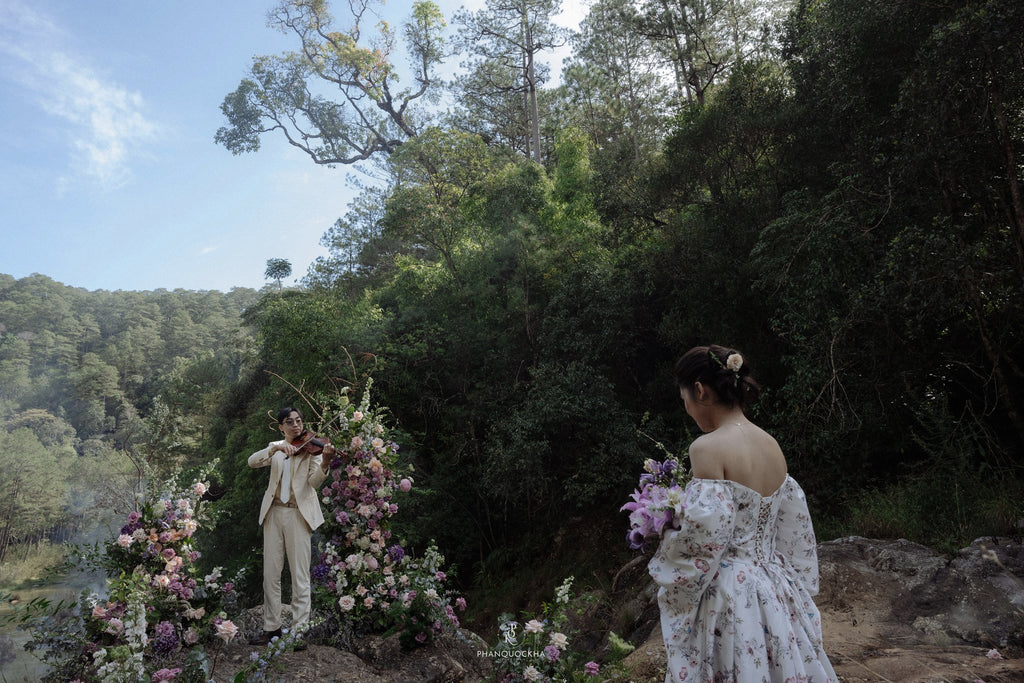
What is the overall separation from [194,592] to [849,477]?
23.0 ft

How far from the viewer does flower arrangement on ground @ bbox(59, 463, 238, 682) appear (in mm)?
3480

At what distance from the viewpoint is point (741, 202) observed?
30.5ft

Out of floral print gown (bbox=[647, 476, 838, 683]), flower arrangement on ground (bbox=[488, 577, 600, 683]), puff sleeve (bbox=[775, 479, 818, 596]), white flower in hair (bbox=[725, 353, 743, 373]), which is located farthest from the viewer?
flower arrangement on ground (bbox=[488, 577, 600, 683])

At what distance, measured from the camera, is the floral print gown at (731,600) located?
1.90 meters

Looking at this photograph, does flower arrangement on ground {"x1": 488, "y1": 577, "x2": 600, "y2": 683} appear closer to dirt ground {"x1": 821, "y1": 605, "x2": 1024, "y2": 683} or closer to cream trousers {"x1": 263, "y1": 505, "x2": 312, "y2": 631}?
dirt ground {"x1": 821, "y1": 605, "x2": 1024, "y2": 683}

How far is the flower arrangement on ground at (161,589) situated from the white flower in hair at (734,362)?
3.18m

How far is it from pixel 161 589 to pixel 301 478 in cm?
116

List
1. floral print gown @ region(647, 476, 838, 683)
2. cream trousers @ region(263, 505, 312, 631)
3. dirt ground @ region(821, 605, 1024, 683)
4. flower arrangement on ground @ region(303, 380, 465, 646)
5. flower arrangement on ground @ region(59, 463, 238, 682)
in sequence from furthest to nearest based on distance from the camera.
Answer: cream trousers @ region(263, 505, 312, 631), flower arrangement on ground @ region(303, 380, 465, 646), flower arrangement on ground @ region(59, 463, 238, 682), dirt ground @ region(821, 605, 1024, 683), floral print gown @ region(647, 476, 838, 683)

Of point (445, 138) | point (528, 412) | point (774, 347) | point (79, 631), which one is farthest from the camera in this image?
point (445, 138)

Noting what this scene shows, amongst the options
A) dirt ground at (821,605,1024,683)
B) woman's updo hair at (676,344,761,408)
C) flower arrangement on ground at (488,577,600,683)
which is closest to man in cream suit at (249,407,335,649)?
flower arrangement on ground at (488,577,600,683)

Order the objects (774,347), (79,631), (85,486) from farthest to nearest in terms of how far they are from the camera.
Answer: (85,486), (774,347), (79,631)

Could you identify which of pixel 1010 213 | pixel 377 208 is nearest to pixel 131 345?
pixel 377 208

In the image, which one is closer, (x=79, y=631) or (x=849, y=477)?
(x=79, y=631)

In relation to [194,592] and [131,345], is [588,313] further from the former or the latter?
[131,345]
